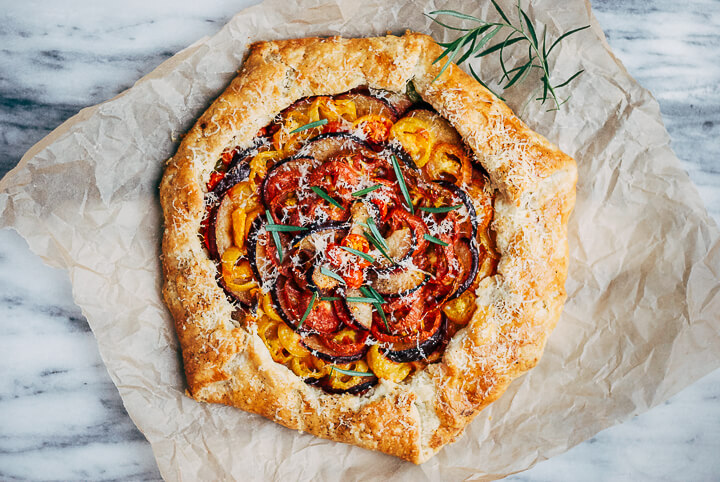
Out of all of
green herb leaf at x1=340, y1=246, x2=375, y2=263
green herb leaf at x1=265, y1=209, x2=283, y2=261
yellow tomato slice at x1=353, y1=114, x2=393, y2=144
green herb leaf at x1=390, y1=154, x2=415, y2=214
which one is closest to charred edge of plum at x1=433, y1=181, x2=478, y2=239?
green herb leaf at x1=390, y1=154, x2=415, y2=214

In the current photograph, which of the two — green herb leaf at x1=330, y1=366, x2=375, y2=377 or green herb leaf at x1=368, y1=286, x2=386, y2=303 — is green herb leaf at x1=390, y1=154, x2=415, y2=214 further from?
green herb leaf at x1=330, y1=366, x2=375, y2=377

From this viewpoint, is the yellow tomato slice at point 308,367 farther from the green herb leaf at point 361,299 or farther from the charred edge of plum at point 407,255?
the charred edge of plum at point 407,255

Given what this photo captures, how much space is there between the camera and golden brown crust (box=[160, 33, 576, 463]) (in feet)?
11.0

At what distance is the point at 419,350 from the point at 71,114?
2.93 metres

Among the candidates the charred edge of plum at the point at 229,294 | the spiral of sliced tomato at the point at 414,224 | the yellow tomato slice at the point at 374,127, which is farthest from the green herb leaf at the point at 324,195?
the charred edge of plum at the point at 229,294

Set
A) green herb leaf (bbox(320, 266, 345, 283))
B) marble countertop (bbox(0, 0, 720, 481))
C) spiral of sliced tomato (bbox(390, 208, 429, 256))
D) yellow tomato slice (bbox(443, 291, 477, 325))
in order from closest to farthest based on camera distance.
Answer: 1. green herb leaf (bbox(320, 266, 345, 283))
2. spiral of sliced tomato (bbox(390, 208, 429, 256))
3. yellow tomato slice (bbox(443, 291, 477, 325))
4. marble countertop (bbox(0, 0, 720, 481))

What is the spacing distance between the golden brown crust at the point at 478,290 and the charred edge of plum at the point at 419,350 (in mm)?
108

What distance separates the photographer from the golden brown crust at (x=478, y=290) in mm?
3348

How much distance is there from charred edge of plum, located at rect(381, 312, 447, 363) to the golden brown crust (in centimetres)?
11

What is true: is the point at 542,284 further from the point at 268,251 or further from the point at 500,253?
the point at 268,251

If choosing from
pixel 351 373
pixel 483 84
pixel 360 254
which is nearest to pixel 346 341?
pixel 351 373

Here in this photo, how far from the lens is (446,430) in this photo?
342cm

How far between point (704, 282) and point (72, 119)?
4327 millimetres

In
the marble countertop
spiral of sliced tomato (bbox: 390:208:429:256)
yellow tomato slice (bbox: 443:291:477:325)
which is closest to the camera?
spiral of sliced tomato (bbox: 390:208:429:256)
